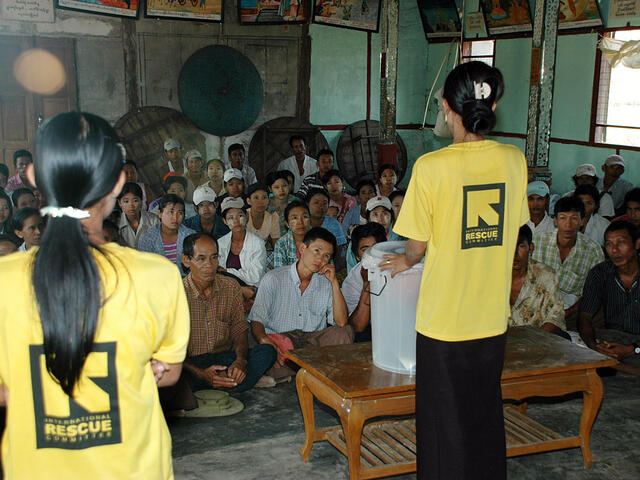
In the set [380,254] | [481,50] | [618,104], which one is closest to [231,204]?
[380,254]

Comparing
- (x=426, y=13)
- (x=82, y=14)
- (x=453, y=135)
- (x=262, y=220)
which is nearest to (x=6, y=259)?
(x=453, y=135)

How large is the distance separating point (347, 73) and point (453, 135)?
846 cm

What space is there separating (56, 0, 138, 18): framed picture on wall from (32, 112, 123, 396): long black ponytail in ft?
25.9

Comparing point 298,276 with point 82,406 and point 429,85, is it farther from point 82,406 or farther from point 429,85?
point 429,85

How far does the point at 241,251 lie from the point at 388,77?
148 inches

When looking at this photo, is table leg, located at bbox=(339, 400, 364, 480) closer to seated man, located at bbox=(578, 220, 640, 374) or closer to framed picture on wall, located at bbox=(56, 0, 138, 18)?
seated man, located at bbox=(578, 220, 640, 374)

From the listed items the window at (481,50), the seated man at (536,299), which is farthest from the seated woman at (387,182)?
the window at (481,50)

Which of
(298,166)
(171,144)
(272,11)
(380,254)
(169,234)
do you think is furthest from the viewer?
(272,11)

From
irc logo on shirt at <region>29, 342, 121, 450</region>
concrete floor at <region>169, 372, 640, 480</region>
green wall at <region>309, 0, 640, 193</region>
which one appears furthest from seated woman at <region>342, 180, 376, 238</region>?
irc logo on shirt at <region>29, 342, 121, 450</region>

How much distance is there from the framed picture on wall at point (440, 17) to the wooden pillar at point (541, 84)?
13.7 ft

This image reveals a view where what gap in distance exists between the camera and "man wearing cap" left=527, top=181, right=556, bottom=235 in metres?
5.42

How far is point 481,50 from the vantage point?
1062 centimetres

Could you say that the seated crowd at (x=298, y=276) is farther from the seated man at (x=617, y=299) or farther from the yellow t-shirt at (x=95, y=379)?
the yellow t-shirt at (x=95, y=379)

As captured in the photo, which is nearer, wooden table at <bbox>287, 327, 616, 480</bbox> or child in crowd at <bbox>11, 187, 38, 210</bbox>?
wooden table at <bbox>287, 327, 616, 480</bbox>
